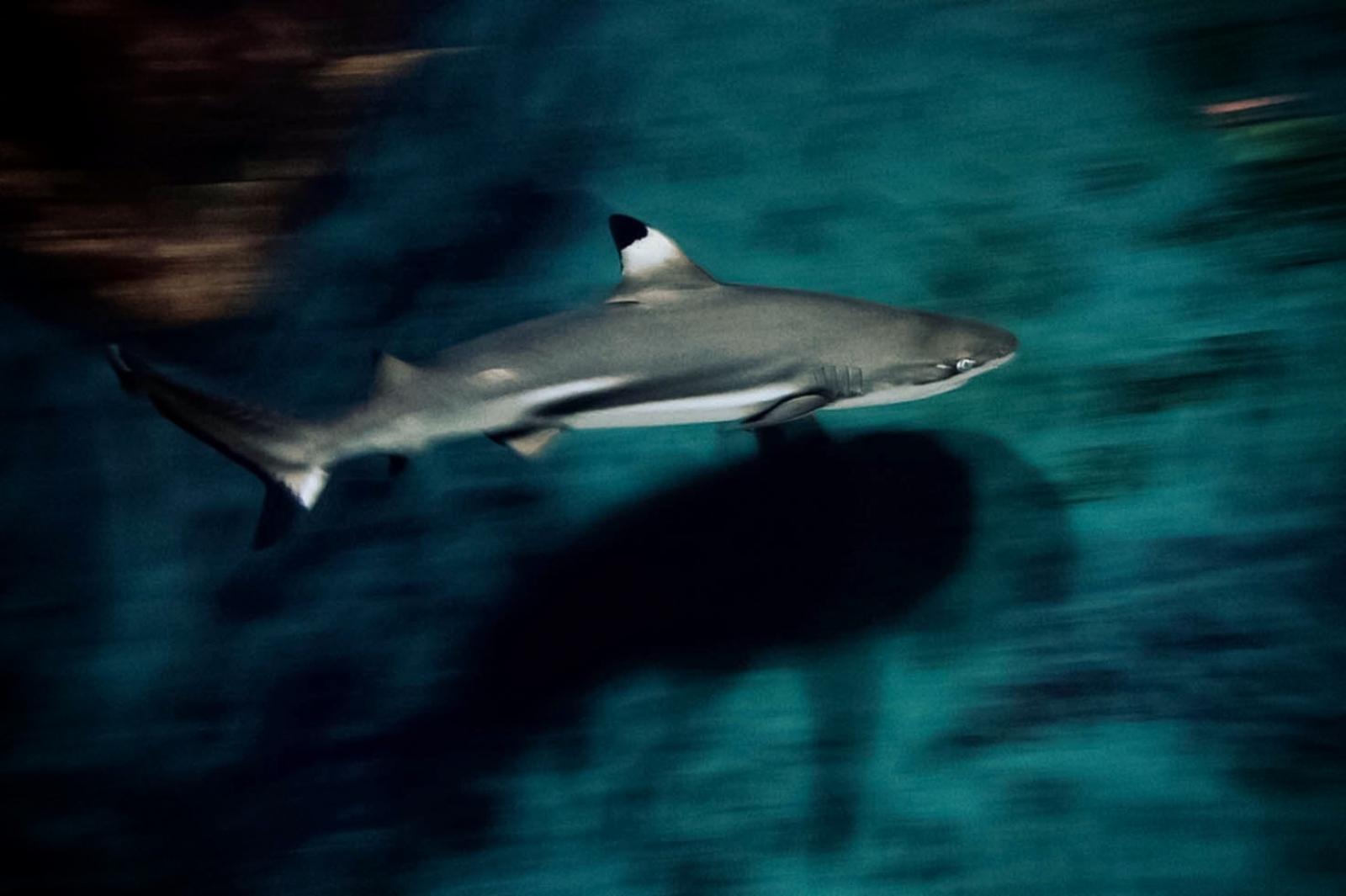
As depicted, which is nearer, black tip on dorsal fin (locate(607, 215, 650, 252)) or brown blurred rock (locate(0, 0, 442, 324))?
black tip on dorsal fin (locate(607, 215, 650, 252))

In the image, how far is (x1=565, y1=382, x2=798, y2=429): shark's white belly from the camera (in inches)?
71.6

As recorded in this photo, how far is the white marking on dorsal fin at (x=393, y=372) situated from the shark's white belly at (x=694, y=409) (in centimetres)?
26

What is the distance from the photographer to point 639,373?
182 cm

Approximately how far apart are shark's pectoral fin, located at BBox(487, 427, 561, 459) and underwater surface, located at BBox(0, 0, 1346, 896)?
0.19 metres

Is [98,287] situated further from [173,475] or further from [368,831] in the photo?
[368,831]

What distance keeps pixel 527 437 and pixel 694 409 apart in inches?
10.3

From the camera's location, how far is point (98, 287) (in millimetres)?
2174

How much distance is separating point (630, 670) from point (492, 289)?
0.74 metres

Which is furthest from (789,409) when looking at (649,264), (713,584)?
(713,584)

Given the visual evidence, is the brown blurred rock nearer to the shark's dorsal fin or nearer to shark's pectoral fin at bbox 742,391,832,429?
the shark's dorsal fin

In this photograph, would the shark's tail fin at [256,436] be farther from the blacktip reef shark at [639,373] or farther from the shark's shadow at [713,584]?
the shark's shadow at [713,584]

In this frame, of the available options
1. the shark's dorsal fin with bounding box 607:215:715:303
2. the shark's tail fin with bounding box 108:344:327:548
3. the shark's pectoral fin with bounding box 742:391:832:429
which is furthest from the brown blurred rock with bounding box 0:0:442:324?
the shark's pectoral fin with bounding box 742:391:832:429

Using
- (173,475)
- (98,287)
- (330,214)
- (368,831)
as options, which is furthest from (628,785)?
(98,287)

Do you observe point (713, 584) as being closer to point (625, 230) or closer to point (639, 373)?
point (639, 373)
